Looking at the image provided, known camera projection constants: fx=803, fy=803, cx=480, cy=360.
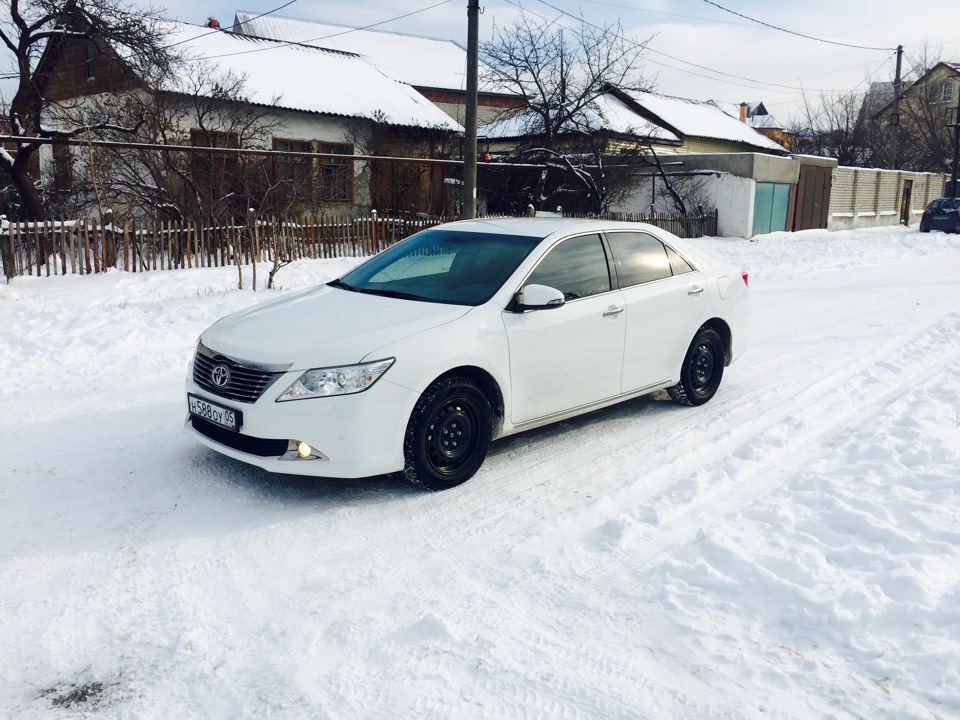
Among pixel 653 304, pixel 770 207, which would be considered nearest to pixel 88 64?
pixel 770 207

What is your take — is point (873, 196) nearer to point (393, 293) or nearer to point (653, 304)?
point (653, 304)

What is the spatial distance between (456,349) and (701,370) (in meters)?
2.78

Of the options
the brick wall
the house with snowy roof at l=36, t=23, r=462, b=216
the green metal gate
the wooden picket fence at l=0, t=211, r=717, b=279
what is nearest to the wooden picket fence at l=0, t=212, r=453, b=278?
the wooden picket fence at l=0, t=211, r=717, b=279

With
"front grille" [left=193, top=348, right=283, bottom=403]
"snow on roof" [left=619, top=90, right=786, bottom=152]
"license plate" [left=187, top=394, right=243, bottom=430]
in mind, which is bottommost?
"license plate" [left=187, top=394, right=243, bottom=430]

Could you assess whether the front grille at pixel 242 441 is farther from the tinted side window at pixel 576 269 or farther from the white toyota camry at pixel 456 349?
the tinted side window at pixel 576 269

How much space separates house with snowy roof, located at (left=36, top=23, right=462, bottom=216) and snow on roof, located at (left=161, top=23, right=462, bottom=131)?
0.05 meters

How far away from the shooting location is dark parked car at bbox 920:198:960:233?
2972 cm

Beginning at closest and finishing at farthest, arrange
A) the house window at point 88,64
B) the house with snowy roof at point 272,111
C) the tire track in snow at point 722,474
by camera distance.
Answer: the tire track in snow at point 722,474 → the house with snowy roof at point 272,111 → the house window at point 88,64

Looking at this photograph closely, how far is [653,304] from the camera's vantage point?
19.7ft

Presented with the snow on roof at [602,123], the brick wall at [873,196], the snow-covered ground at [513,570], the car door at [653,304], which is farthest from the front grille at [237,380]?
the brick wall at [873,196]

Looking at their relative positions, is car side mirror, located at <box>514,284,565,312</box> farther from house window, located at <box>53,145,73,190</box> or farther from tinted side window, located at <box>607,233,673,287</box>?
house window, located at <box>53,145,73,190</box>

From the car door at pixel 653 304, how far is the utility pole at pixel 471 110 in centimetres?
821

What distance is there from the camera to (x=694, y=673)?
3004mm

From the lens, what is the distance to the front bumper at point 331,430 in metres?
4.29
